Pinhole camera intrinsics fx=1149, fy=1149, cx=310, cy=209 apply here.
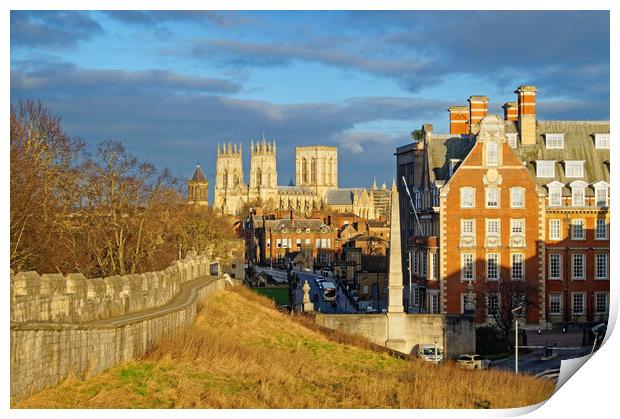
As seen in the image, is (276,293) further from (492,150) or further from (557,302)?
(492,150)

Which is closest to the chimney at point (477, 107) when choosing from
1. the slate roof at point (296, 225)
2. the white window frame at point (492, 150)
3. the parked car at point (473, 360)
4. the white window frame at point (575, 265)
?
the white window frame at point (492, 150)

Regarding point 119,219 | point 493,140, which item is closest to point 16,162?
point 119,219

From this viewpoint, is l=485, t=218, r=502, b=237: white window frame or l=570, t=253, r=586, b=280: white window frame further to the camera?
l=570, t=253, r=586, b=280: white window frame

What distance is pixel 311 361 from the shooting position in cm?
3631

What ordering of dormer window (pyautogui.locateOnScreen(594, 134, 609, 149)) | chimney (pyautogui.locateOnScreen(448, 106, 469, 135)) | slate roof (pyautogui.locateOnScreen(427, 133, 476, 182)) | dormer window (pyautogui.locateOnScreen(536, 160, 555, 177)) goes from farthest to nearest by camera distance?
chimney (pyautogui.locateOnScreen(448, 106, 469, 135)) < slate roof (pyautogui.locateOnScreen(427, 133, 476, 182)) < dormer window (pyautogui.locateOnScreen(594, 134, 609, 149)) < dormer window (pyautogui.locateOnScreen(536, 160, 555, 177))

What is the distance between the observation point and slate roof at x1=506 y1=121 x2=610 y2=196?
62781 mm

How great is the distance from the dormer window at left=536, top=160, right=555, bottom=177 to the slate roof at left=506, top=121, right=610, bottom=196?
215 mm

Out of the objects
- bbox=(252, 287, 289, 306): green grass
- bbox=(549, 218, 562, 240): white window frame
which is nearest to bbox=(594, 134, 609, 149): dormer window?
bbox=(549, 218, 562, 240): white window frame

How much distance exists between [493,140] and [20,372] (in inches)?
1659

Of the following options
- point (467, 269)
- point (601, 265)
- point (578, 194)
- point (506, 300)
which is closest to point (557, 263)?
point (601, 265)

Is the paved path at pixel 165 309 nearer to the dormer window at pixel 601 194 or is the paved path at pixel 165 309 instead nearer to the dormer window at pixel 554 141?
the dormer window at pixel 554 141

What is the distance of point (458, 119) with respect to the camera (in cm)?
7125

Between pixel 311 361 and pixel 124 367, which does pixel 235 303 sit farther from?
pixel 124 367

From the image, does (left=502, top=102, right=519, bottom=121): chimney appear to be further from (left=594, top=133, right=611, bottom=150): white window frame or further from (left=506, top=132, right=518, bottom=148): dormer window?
(left=594, top=133, right=611, bottom=150): white window frame
